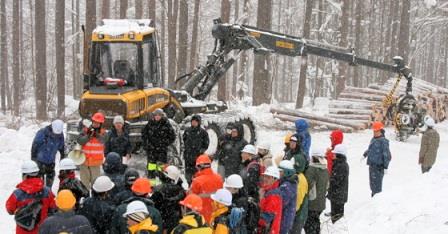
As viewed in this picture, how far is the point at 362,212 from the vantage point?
26.7ft

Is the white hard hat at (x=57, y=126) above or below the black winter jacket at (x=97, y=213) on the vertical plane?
above

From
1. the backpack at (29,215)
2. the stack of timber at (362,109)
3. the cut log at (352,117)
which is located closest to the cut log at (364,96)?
the stack of timber at (362,109)

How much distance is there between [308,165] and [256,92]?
1467 centimetres

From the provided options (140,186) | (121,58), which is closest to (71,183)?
(140,186)

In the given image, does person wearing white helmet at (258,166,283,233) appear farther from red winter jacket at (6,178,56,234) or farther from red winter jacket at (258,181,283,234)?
red winter jacket at (6,178,56,234)

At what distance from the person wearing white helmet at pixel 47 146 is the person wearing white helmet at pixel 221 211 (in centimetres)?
444

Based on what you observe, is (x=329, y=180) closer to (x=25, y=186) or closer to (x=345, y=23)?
(x=25, y=186)

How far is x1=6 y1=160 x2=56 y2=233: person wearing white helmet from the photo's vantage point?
6.28m

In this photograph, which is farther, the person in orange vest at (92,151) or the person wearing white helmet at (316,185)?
the person in orange vest at (92,151)

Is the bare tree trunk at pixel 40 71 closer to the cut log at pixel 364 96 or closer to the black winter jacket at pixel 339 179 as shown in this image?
the cut log at pixel 364 96

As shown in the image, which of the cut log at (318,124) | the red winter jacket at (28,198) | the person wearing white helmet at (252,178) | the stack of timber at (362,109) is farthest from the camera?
the stack of timber at (362,109)

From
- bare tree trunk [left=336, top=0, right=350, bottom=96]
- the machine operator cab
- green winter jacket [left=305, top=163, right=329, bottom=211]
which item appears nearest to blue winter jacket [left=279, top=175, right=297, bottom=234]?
green winter jacket [left=305, top=163, right=329, bottom=211]

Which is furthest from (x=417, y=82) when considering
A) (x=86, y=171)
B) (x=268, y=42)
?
(x=86, y=171)

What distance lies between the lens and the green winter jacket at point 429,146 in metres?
11.8
